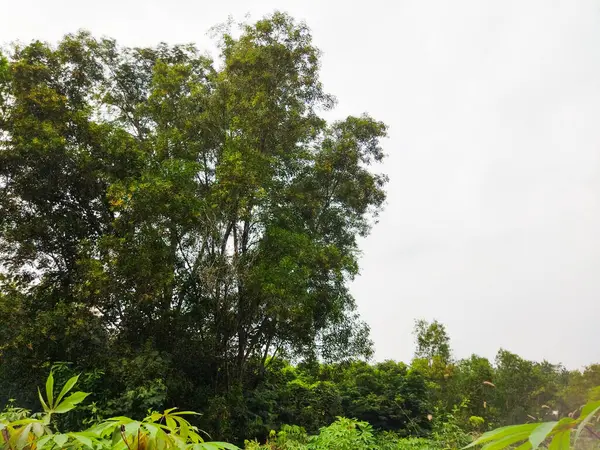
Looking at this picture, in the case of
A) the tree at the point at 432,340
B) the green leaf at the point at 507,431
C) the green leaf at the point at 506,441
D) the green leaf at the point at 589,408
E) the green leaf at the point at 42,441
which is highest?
the tree at the point at 432,340

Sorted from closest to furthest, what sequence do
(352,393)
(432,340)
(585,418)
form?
(585,418) → (352,393) → (432,340)

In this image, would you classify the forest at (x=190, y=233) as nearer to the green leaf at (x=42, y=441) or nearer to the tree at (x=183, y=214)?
the tree at (x=183, y=214)

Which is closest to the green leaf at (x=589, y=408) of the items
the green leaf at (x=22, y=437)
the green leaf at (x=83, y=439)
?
the green leaf at (x=83, y=439)

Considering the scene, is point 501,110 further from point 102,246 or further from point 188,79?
point 102,246

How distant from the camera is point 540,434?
37 centimetres

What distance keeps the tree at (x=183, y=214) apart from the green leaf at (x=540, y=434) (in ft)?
17.5

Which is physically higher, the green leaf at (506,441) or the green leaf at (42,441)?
the green leaf at (506,441)

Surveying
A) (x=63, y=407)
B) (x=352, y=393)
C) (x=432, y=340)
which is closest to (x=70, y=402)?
(x=63, y=407)

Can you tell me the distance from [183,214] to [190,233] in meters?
0.46

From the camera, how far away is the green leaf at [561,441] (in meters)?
0.40

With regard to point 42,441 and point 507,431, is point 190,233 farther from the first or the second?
point 507,431

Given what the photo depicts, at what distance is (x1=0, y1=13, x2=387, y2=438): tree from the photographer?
18.7ft

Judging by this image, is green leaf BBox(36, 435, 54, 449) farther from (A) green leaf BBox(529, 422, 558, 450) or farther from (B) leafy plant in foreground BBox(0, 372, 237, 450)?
(A) green leaf BBox(529, 422, 558, 450)

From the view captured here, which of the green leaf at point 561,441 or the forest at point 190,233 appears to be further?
the forest at point 190,233
